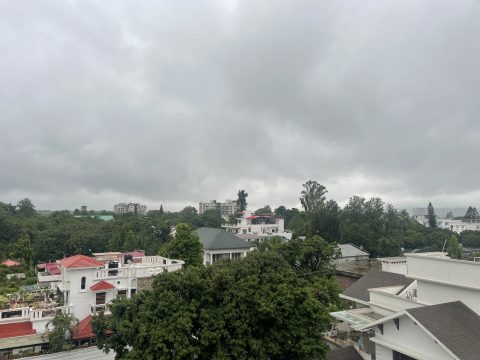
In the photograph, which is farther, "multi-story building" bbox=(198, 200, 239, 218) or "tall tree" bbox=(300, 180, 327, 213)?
"multi-story building" bbox=(198, 200, 239, 218)

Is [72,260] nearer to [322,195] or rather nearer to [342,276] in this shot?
[342,276]

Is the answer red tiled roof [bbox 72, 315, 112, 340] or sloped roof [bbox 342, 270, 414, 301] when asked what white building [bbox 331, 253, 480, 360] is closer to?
sloped roof [bbox 342, 270, 414, 301]

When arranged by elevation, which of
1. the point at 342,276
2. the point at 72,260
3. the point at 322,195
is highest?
the point at 322,195

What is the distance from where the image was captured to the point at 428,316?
9477mm

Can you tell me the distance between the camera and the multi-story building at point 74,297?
18.1 metres

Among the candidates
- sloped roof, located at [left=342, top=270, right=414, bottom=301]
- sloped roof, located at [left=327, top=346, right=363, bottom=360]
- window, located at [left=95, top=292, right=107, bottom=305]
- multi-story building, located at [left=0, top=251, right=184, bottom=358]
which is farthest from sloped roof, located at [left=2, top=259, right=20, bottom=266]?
sloped roof, located at [left=327, top=346, right=363, bottom=360]

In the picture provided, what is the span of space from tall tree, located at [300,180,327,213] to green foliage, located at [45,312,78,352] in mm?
46403

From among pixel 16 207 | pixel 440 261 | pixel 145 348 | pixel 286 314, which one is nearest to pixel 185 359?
pixel 145 348

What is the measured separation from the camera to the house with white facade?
130 ft

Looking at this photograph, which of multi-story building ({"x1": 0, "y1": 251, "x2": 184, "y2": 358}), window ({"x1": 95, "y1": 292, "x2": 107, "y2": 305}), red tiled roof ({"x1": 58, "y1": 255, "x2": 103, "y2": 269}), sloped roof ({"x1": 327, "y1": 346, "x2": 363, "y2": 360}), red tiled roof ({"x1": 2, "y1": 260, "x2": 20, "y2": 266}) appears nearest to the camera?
sloped roof ({"x1": 327, "y1": 346, "x2": 363, "y2": 360})

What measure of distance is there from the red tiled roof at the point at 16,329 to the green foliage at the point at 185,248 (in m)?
11.5

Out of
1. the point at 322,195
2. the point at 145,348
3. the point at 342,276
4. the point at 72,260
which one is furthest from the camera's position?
the point at 322,195

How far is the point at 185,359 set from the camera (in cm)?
1034

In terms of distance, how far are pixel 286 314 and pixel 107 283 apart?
14176mm
